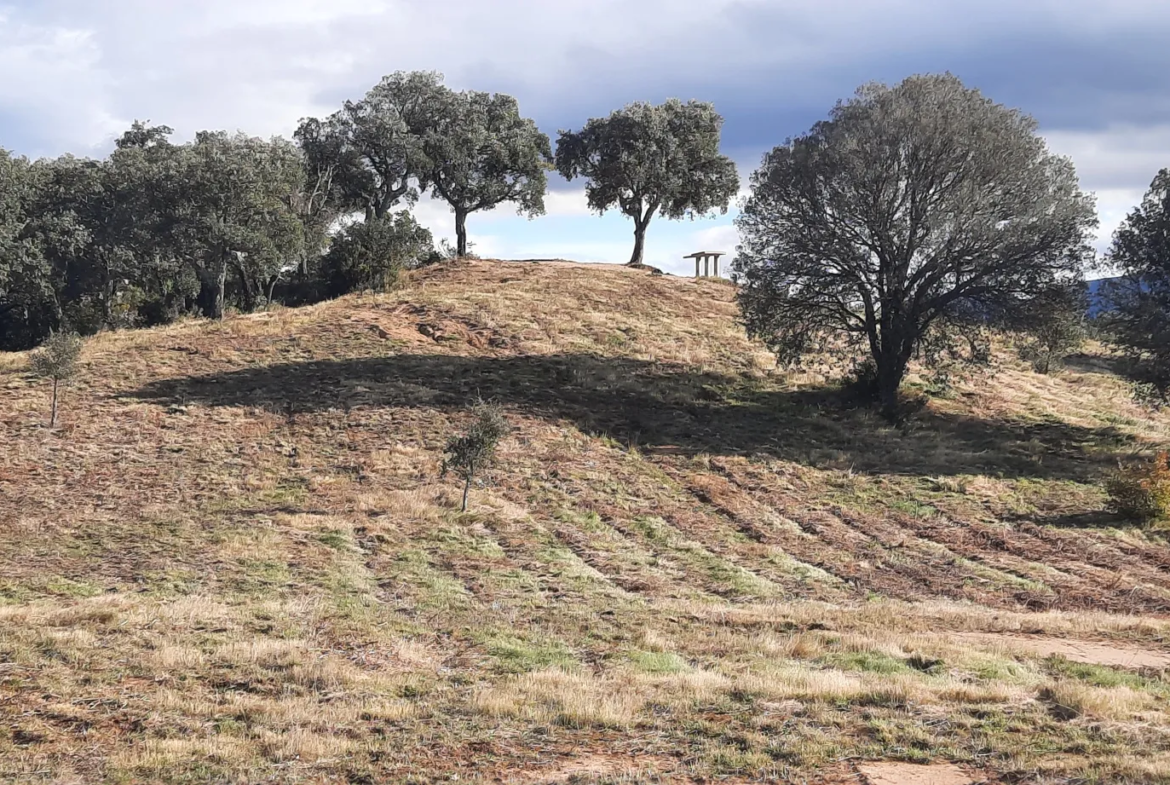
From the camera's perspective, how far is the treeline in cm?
4728

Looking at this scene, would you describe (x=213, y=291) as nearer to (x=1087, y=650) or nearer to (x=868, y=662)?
(x=868, y=662)

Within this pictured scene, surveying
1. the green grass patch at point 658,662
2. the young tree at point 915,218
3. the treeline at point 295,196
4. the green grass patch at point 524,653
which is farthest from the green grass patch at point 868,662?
the treeline at point 295,196

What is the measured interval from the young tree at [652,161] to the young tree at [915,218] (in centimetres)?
2516

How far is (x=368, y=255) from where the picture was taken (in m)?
53.0

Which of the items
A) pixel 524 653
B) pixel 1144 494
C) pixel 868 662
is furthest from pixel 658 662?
pixel 1144 494

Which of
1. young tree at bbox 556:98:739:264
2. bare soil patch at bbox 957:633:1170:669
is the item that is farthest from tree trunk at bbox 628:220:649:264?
bare soil patch at bbox 957:633:1170:669

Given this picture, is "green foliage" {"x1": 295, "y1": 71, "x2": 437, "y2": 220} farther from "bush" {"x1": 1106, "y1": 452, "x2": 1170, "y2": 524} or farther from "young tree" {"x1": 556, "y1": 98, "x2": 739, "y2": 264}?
"bush" {"x1": 1106, "y1": 452, "x2": 1170, "y2": 524}

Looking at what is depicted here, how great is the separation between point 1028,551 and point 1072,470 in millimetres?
10580

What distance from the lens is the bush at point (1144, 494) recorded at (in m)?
24.5

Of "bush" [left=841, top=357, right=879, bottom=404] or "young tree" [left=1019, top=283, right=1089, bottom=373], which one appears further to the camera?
"bush" [left=841, top=357, right=879, bottom=404]

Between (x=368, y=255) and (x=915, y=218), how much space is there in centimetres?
3192

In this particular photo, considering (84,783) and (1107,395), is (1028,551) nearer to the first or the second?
(84,783)

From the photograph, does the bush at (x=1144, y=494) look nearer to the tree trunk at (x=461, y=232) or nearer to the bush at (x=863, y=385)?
the bush at (x=863, y=385)

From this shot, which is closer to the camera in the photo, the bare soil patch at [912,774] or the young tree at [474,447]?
the bare soil patch at [912,774]
